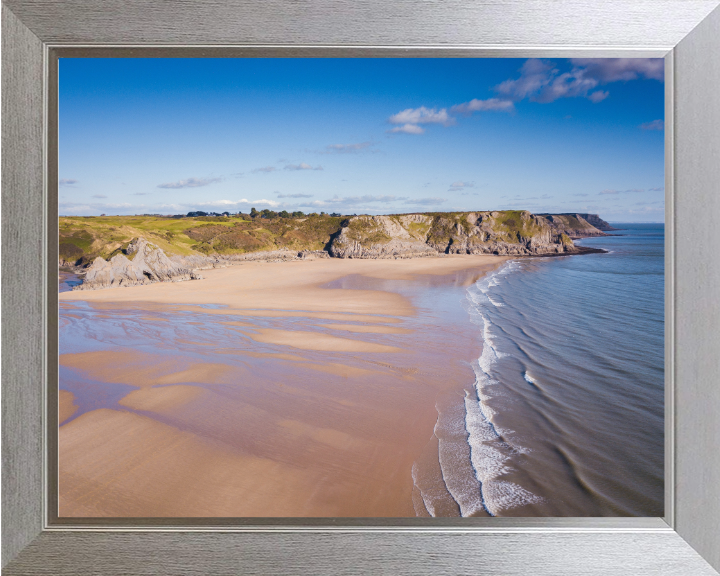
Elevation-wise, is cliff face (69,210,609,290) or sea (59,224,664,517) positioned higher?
cliff face (69,210,609,290)

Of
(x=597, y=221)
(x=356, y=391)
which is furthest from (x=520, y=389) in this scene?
(x=597, y=221)

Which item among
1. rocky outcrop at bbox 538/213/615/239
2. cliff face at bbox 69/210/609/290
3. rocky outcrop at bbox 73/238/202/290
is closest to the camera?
rocky outcrop at bbox 73/238/202/290

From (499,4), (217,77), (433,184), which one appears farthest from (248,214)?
(499,4)

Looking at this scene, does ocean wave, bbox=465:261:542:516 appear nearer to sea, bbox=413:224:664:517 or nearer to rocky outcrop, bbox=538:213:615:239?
sea, bbox=413:224:664:517

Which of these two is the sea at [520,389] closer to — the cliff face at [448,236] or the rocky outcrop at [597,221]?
the cliff face at [448,236]

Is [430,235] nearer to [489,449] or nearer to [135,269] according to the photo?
[135,269]

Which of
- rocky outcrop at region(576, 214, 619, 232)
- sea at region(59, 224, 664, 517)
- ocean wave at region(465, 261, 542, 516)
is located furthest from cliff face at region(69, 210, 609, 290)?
ocean wave at region(465, 261, 542, 516)
